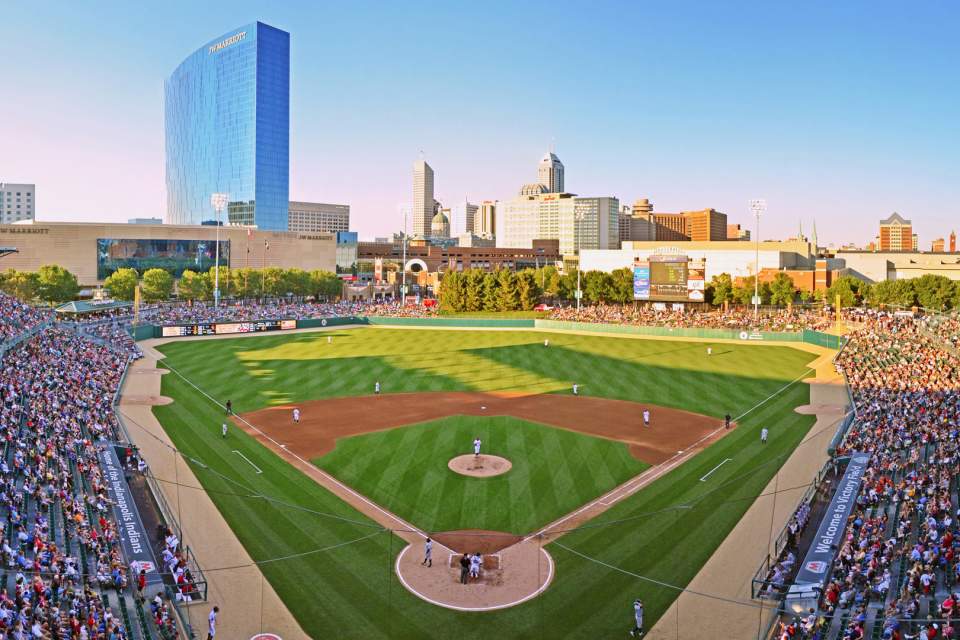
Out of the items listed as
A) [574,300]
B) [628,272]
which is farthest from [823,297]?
[574,300]

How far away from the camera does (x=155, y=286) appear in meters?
92.7

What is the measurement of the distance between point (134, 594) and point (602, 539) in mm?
13522

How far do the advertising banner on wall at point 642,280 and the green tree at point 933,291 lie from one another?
29.8 m

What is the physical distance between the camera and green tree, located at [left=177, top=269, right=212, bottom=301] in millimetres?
96188

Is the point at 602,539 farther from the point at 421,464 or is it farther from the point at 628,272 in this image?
the point at 628,272

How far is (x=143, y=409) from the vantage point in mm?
40750

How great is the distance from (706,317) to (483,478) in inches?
2353

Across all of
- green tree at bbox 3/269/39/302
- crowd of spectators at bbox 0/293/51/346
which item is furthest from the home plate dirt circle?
green tree at bbox 3/269/39/302

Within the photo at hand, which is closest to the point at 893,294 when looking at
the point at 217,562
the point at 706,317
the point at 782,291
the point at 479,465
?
the point at 782,291

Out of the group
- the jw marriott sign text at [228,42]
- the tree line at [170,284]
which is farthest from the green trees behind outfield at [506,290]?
the jw marriott sign text at [228,42]

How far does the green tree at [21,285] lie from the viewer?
81.8 metres

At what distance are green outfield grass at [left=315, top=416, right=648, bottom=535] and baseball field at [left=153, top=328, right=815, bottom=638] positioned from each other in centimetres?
11

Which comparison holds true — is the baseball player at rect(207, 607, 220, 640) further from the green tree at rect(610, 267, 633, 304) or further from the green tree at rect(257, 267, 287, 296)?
the green tree at rect(257, 267, 287, 296)

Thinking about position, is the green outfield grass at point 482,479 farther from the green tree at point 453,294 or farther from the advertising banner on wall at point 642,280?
the green tree at point 453,294
